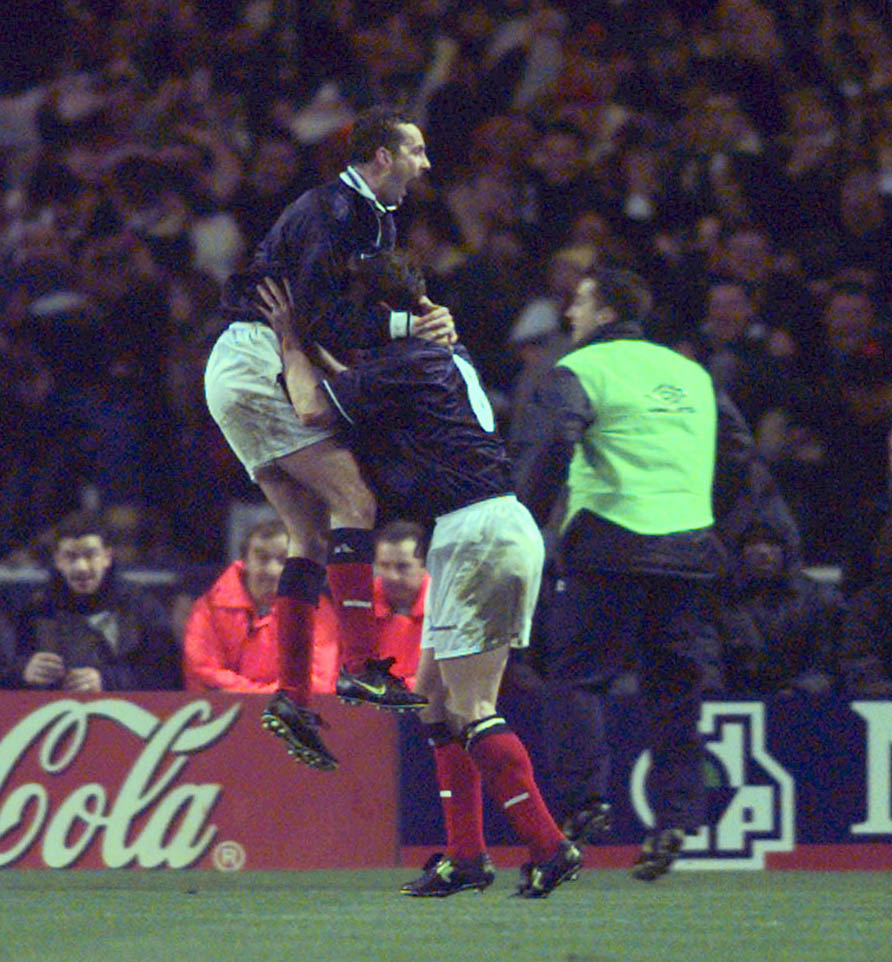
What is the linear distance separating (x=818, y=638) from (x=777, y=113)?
3.25 m

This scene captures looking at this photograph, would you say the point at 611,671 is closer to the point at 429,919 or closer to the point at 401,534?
the point at 401,534

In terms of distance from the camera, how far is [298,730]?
21.8 ft

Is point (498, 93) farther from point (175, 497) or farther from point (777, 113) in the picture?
point (175, 497)

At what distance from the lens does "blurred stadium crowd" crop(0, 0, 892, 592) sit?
9781 millimetres

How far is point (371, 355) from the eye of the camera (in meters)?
6.79

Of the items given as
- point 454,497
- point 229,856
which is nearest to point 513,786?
point 454,497

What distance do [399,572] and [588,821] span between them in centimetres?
139

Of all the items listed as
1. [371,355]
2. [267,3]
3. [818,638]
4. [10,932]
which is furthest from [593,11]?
[10,932]

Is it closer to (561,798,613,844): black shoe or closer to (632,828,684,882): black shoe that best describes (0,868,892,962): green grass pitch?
(632,828,684,882): black shoe

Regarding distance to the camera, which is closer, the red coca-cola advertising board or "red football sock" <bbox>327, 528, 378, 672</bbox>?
"red football sock" <bbox>327, 528, 378, 672</bbox>

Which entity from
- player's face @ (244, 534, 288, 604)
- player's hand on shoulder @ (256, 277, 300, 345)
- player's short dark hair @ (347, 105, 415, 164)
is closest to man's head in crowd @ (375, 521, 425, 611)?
player's face @ (244, 534, 288, 604)

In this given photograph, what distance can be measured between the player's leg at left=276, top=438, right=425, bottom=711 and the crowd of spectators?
2.56 meters

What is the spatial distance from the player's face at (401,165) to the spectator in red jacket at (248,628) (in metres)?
2.17

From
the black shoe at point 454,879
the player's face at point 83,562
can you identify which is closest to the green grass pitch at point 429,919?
the black shoe at point 454,879
